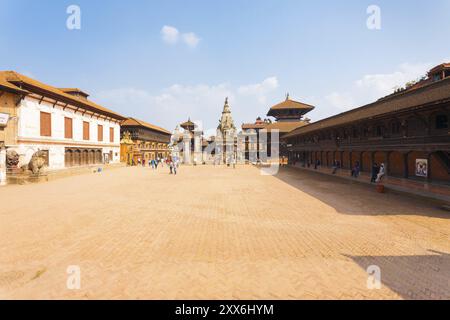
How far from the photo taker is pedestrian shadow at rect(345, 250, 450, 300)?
3.79 m

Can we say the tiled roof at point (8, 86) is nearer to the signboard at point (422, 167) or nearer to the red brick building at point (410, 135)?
the red brick building at point (410, 135)

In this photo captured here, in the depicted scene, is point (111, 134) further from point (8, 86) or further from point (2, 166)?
point (2, 166)

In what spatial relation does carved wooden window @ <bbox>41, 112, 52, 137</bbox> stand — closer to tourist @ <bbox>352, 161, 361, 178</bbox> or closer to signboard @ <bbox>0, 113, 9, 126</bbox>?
signboard @ <bbox>0, 113, 9, 126</bbox>

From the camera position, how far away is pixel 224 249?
547 centimetres

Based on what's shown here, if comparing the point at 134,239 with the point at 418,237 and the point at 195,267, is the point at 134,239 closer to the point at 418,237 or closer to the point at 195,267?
the point at 195,267

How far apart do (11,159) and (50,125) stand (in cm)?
548

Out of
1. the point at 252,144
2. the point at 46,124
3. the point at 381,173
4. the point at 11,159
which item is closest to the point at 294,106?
the point at 252,144

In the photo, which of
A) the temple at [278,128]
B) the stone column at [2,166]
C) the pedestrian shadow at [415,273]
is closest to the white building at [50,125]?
the stone column at [2,166]

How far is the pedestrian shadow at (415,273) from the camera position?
379cm

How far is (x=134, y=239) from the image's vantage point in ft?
20.0

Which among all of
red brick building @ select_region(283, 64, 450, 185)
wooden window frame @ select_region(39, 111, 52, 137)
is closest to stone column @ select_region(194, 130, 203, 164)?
wooden window frame @ select_region(39, 111, 52, 137)

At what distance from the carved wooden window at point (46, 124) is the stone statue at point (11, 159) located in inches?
150
